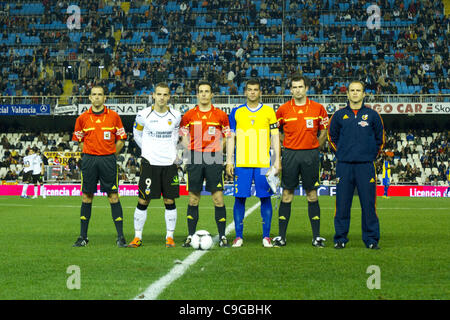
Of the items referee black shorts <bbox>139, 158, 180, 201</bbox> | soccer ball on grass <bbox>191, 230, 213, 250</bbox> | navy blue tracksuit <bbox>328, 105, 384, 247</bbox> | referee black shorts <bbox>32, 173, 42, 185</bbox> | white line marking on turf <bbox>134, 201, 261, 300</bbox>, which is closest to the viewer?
white line marking on turf <bbox>134, 201, 261, 300</bbox>

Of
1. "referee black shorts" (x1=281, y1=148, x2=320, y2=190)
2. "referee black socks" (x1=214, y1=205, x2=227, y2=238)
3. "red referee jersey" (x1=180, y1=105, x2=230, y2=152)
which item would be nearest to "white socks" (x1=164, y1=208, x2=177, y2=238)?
"referee black socks" (x1=214, y1=205, x2=227, y2=238)

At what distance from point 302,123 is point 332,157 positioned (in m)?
25.2

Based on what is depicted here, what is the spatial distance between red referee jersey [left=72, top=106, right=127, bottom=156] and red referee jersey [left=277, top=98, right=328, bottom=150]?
7.51 ft

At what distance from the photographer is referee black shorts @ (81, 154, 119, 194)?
327 inches

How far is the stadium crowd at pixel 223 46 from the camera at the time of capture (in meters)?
36.4

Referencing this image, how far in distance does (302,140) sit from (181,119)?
5.58 feet

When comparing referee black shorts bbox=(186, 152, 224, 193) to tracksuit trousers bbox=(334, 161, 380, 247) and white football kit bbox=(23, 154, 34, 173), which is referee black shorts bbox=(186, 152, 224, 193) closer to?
tracksuit trousers bbox=(334, 161, 380, 247)

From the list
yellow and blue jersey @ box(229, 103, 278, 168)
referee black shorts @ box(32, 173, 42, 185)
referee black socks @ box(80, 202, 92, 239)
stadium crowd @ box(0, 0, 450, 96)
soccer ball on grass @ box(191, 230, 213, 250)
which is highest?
stadium crowd @ box(0, 0, 450, 96)

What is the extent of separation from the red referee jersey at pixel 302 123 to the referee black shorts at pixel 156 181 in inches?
64.9

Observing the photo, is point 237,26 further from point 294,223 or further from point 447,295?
point 447,295

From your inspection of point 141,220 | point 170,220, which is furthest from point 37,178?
point 170,220

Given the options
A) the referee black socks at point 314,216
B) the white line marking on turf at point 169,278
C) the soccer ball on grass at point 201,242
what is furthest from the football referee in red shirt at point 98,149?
the referee black socks at point 314,216

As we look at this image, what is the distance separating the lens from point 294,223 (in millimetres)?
12195
